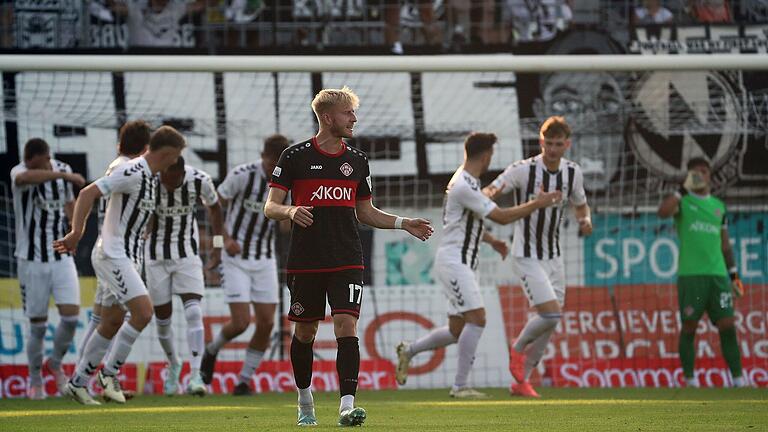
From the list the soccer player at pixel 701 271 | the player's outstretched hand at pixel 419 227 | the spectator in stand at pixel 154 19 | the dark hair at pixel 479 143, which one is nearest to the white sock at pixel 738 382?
the soccer player at pixel 701 271

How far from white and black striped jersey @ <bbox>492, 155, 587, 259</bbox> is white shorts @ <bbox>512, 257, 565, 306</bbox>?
6cm

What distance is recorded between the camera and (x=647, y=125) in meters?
14.5

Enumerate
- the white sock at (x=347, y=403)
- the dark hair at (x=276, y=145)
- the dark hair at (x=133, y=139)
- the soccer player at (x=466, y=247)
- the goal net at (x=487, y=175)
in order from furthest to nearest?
the goal net at (x=487, y=175), the dark hair at (x=276, y=145), the soccer player at (x=466, y=247), the dark hair at (x=133, y=139), the white sock at (x=347, y=403)

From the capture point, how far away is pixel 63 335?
11.5 metres

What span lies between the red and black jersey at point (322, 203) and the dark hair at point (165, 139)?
2813mm

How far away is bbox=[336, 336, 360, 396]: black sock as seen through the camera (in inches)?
275

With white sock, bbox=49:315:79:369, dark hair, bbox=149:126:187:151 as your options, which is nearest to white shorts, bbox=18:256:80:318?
white sock, bbox=49:315:79:369

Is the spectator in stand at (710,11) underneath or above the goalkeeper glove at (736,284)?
above

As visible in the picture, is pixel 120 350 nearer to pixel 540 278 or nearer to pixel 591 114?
pixel 540 278

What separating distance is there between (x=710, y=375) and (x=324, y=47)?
5613 mm

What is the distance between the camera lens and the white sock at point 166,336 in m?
11.1

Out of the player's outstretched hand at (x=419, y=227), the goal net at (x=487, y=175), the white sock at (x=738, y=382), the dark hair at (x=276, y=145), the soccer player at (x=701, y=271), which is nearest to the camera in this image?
the player's outstretched hand at (x=419, y=227)

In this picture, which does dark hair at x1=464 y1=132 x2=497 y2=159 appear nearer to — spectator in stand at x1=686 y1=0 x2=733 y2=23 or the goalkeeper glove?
the goalkeeper glove

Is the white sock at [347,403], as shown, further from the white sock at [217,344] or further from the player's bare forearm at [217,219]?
the white sock at [217,344]
